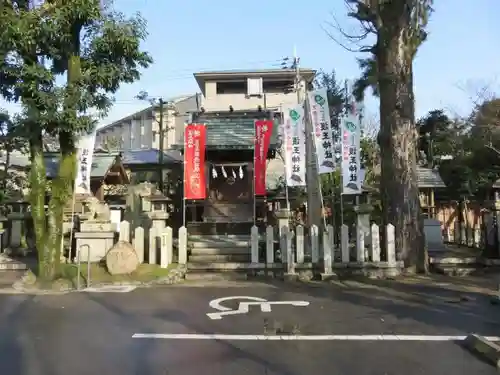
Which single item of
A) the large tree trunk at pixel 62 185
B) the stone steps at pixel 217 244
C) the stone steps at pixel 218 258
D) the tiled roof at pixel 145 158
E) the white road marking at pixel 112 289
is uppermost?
the tiled roof at pixel 145 158

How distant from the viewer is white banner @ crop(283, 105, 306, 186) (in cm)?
1507

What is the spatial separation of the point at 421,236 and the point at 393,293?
350 cm

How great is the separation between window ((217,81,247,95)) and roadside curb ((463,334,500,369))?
1238 inches

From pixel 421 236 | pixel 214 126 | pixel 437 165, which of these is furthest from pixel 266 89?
pixel 421 236

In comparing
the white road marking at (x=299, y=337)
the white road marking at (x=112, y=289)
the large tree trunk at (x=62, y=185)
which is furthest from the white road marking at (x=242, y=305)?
the large tree trunk at (x=62, y=185)

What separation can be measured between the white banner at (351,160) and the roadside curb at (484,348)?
837cm

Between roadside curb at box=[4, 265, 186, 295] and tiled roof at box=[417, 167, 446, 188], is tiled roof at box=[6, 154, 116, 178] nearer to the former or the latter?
roadside curb at box=[4, 265, 186, 295]

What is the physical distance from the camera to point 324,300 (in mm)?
10164

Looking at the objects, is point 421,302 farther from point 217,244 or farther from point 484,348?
point 217,244

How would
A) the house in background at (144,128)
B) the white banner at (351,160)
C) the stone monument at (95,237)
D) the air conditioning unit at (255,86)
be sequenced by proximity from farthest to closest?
the house in background at (144,128) < the air conditioning unit at (255,86) < the white banner at (351,160) < the stone monument at (95,237)

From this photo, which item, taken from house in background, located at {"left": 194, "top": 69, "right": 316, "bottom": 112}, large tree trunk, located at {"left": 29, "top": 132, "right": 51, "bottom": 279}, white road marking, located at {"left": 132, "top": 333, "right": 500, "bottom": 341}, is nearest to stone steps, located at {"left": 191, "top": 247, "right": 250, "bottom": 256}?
large tree trunk, located at {"left": 29, "top": 132, "right": 51, "bottom": 279}

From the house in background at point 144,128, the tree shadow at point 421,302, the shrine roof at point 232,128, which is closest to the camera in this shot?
the tree shadow at point 421,302

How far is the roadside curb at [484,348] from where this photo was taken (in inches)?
224

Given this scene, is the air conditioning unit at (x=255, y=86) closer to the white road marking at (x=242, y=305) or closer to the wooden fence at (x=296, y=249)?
the wooden fence at (x=296, y=249)
